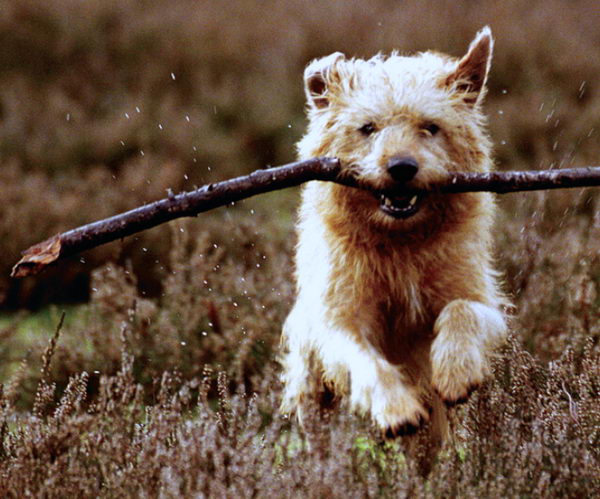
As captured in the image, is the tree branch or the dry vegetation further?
the tree branch

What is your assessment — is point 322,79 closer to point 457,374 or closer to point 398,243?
point 398,243

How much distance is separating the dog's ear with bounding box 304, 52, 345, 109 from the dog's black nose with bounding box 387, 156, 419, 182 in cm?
78

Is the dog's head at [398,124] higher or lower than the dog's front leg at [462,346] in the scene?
higher

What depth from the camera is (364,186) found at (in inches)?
155

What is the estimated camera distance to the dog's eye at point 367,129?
13.6ft

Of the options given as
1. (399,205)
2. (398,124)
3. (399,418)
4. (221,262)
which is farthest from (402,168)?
(221,262)

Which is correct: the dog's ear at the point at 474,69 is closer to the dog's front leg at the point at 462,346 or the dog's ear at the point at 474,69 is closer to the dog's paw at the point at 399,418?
the dog's front leg at the point at 462,346

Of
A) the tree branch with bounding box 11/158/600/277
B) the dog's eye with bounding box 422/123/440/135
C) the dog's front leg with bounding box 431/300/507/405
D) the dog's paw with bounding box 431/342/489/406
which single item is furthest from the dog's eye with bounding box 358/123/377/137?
the dog's paw with bounding box 431/342/489/406

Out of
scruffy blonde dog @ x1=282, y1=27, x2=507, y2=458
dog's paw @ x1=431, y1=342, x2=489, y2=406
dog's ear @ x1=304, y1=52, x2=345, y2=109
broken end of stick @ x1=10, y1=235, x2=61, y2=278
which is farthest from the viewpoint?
dog's ear @ x1=304, y1=52, x2=345, y2=109

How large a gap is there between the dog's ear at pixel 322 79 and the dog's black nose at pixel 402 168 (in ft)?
2.55

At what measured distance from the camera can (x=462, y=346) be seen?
3781 millimetres

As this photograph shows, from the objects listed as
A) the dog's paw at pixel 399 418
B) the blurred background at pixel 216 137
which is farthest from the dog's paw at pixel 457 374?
the blurred background at pixel 216 137

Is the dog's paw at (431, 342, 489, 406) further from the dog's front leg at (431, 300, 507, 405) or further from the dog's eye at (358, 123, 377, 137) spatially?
the dog's eye at (358, 123, 377, 137)

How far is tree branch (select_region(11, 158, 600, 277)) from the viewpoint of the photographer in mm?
3525
